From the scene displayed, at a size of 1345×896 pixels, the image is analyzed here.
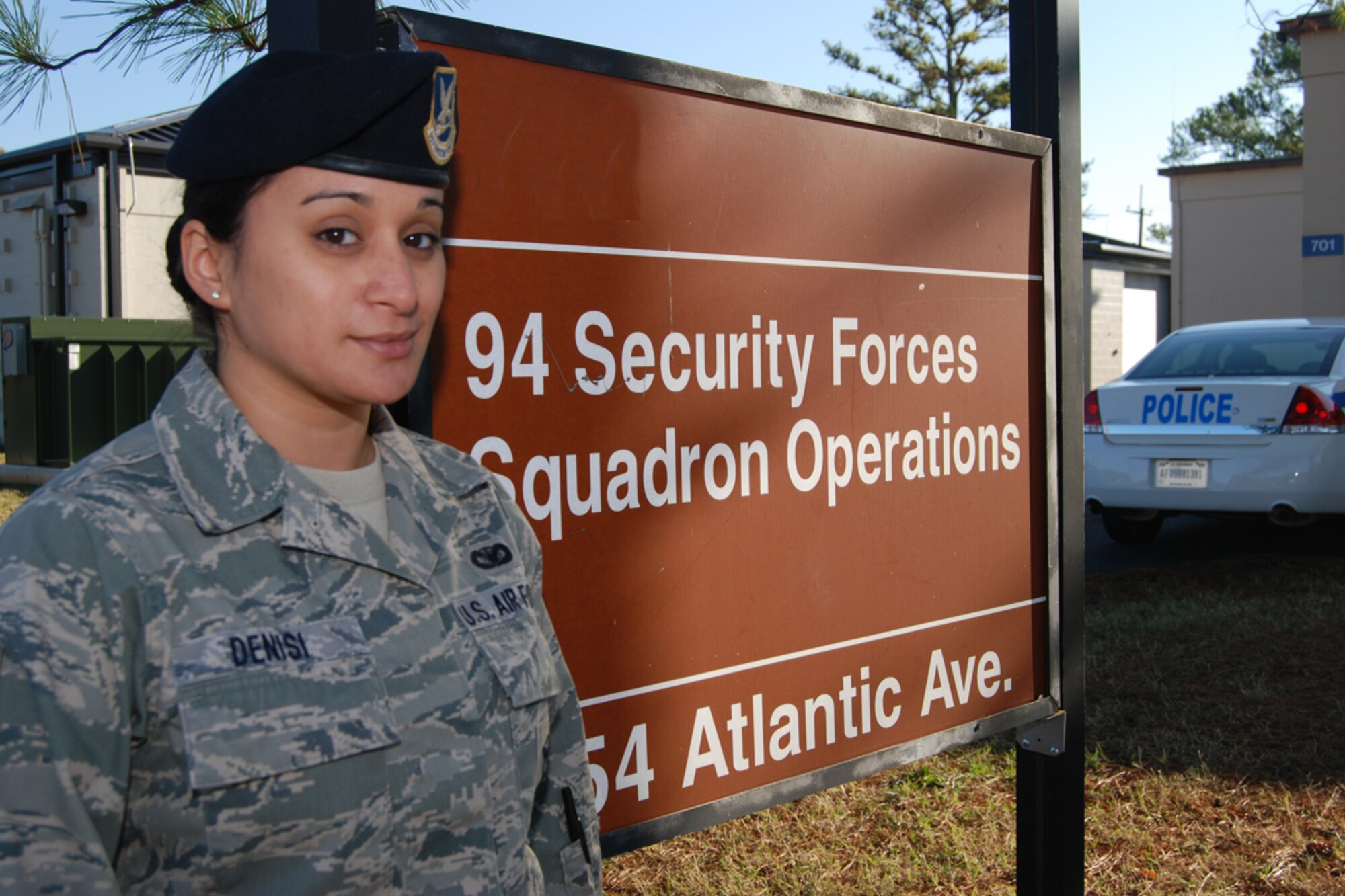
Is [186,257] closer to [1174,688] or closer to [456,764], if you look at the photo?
[456,764]

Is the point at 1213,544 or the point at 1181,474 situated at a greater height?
the point at 1181,474

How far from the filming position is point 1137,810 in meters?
3.58

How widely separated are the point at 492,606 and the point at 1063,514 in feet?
5.41

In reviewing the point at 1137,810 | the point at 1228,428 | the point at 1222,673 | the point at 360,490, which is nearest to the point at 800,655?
the point at 360,490

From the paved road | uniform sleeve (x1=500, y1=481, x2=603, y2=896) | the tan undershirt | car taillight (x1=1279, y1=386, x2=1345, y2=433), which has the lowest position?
the paved road

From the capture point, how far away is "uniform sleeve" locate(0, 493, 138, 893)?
0.98 m

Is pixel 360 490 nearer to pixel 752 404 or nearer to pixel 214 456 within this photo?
pixel 214 456

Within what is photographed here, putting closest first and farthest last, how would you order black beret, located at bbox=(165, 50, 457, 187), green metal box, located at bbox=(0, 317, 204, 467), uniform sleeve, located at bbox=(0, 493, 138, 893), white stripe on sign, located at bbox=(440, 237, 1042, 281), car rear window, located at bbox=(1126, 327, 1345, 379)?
uniform sleeve, located at bbox=(0, 493, 138, 893) → black beret, located at bbox=(165, 50, 457, 187) → white stripe on sign, located at bbox=(440, 237, 1042, 281) → car rear window, located at bbox=(1126, 327, 1345, 379) → green metal box, located at bbox=(0, 317, 204, 467)

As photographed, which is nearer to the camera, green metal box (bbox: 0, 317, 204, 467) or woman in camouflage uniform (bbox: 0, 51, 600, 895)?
woman in camouflage uniform (bbox: 0, 51, 600, 895)

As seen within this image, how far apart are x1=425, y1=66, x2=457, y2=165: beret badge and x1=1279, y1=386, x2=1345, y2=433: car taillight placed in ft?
21.3

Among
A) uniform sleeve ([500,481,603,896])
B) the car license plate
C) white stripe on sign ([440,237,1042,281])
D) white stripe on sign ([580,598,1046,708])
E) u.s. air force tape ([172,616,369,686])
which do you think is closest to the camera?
u.s. air force tape ([172,616,369,686])

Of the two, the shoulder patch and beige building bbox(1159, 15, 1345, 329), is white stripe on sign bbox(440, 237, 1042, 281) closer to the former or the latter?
the shoulder patch

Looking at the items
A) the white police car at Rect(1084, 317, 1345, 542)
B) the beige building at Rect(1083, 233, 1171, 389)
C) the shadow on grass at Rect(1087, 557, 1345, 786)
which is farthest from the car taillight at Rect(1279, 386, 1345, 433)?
the beige building at Rect(1083, 233, 1171, 389)

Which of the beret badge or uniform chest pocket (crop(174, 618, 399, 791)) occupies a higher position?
the beret badge
